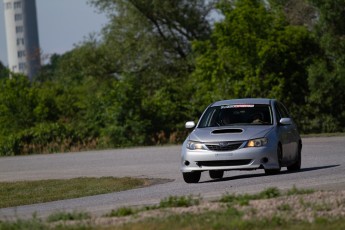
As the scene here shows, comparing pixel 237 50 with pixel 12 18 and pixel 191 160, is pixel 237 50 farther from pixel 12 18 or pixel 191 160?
pixel 12 18

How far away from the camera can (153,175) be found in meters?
26.1

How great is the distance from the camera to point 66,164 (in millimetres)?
36156

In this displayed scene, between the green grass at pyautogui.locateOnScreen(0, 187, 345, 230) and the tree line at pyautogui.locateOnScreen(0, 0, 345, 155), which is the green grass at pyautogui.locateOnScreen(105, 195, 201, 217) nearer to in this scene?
the green grass at pyautogui.locateOnScreen(0, 187, 345, 230)

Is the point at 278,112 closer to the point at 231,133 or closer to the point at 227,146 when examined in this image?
the point at 231,133

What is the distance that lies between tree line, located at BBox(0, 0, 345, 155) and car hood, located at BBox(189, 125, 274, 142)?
2916cm

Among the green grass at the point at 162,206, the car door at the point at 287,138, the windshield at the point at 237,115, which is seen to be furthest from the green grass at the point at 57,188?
the green grass at the point at 162,206

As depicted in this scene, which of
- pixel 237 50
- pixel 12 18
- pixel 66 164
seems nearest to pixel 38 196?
pixel 66 164

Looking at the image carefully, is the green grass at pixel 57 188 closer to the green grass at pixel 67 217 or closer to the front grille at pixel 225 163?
the front grille at pixel 225 163

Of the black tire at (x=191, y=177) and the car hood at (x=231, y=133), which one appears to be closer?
the car hood at (x=231, y=133)

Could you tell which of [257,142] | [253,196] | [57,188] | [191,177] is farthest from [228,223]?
[57,188]

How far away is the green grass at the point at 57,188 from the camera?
21.5 m

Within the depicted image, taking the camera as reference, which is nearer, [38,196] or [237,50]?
[38,196]

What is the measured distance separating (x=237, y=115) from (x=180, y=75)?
44186 millimetres

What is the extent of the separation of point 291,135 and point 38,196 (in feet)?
18.1
